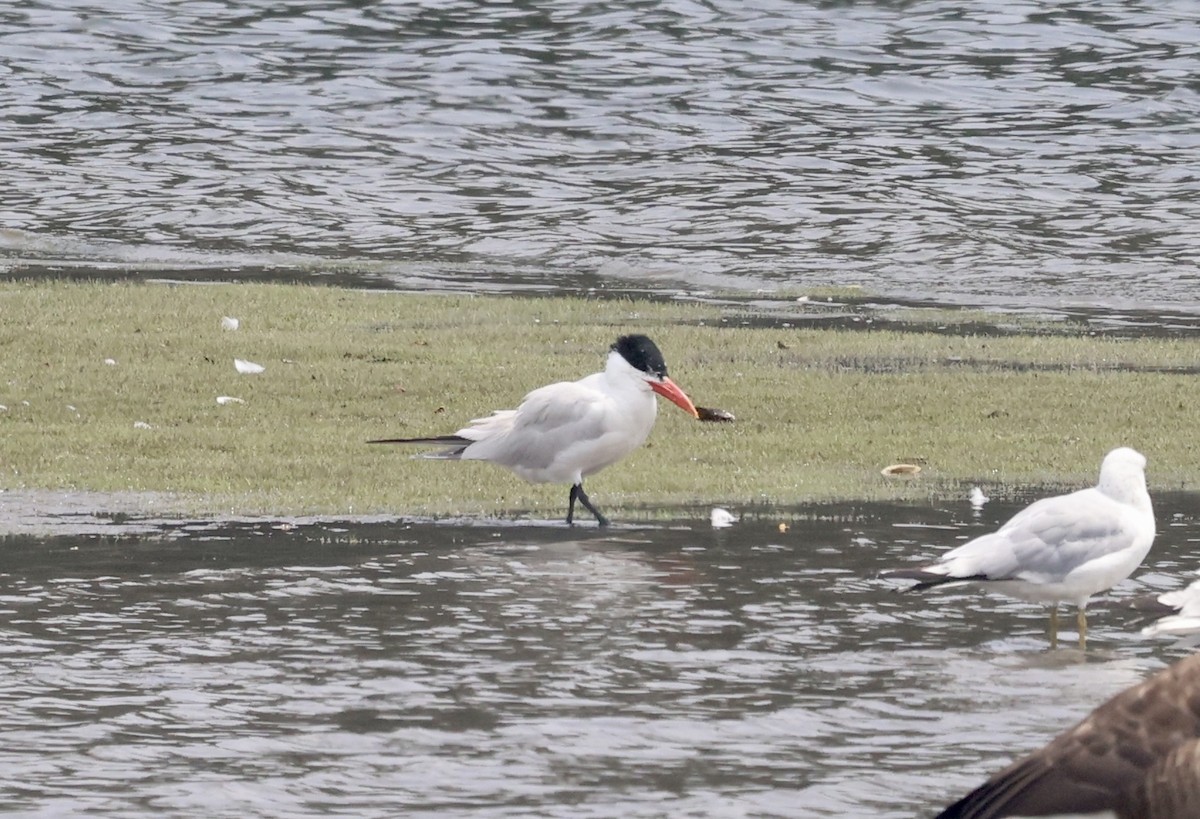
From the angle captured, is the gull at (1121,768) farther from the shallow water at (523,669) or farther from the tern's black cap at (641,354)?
the tern's black cap at (641,354)

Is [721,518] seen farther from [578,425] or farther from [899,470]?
[899,470]

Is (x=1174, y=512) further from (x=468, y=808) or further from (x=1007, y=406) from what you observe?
(x=468, y=808)

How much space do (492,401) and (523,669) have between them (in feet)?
21.8

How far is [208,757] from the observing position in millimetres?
7082

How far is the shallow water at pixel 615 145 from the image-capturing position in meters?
25.6

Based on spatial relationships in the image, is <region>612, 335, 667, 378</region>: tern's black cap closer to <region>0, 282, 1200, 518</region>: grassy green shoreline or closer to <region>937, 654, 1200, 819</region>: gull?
<region>0, 282, 1200, 518</region>: grassy green shoreline

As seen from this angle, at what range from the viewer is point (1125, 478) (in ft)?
30.5

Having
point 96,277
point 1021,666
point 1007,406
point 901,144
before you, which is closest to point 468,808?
point 1021,666

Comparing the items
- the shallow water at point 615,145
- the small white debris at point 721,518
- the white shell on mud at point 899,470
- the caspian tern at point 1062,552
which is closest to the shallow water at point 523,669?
the small white debris at point 721,518

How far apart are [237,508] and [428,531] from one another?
1.12 m

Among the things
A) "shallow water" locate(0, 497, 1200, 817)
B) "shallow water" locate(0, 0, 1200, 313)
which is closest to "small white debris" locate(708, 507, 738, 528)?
"shallow water" locate(0, 497, 1200, 817)

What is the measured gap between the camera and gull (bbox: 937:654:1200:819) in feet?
15.5

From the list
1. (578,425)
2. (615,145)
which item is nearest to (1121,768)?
(578,425)

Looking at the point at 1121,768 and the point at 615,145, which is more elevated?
the point at 1121,768
